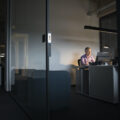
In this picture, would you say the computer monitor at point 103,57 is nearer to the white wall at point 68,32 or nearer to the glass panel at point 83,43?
the glass panel at point 83,43

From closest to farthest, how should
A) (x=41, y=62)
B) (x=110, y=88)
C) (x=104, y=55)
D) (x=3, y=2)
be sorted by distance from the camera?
(x=41, y=62)
(x=110, y=88)
(x=104, y=55)
(x=3, y=2)

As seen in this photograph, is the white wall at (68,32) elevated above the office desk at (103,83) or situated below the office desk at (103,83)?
above

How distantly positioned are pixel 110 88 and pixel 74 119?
5.19 feet

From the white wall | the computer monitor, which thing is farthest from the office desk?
the white wall

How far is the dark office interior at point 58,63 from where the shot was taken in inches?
91.5

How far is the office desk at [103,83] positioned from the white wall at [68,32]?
6.41ft

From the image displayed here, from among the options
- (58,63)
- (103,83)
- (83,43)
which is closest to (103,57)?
(103,83)

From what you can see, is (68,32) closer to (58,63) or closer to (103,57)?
(58,63)

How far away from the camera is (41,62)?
228 centimetres

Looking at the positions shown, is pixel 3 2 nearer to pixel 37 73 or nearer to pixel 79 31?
pixel 79 31

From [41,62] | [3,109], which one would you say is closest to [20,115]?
[3,109]

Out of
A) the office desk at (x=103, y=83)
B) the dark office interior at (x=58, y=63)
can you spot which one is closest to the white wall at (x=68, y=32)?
the dark office interior at (x=58, y=63)

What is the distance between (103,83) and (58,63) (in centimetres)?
270

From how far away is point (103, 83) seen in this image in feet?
13.3
